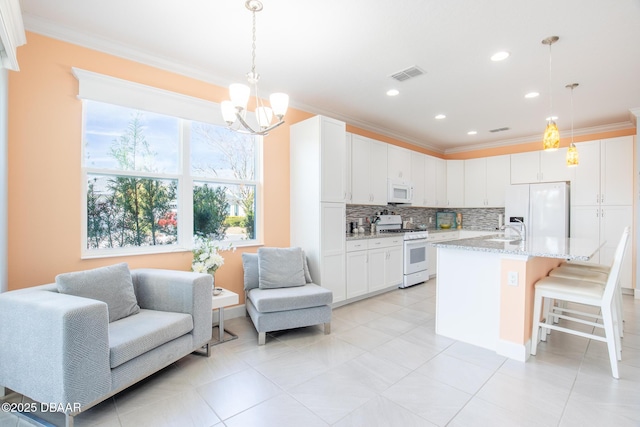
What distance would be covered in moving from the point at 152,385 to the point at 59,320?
2.86 feet

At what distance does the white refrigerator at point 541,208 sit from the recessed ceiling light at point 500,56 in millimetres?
2878

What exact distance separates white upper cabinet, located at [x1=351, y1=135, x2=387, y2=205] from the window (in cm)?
154

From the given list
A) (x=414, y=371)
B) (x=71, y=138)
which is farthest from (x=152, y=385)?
(x=71, y=138)

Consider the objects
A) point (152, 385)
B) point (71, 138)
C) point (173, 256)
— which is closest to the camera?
point (152, 385)

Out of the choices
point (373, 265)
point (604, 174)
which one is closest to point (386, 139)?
point (373, 265)

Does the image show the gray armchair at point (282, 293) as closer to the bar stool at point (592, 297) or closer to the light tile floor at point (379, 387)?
the light tile floor at point (379, 387)

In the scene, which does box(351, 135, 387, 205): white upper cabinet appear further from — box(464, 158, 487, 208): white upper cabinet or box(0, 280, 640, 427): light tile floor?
box(464, 158, 487, 208): white upper cabinet

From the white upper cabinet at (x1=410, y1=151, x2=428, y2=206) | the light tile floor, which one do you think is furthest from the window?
the white upper cabinet at (x1=410, y1=151, x2=428, y2=206)

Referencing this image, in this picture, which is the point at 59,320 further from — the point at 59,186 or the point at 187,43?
the point at 187,43

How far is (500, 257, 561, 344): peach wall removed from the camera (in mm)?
2557

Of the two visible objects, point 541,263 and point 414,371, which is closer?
point 414,371

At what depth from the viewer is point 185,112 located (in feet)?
10.3

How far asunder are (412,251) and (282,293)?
283 centimetres

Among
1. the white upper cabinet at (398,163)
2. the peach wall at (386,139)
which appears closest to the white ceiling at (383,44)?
the peach wall at (386,139)
